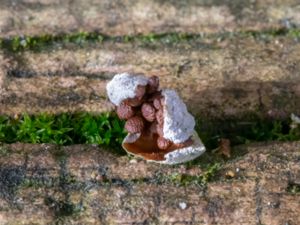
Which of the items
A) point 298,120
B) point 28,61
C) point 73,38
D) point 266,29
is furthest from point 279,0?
point 28,61

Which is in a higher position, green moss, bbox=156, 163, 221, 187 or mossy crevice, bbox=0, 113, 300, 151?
mossy crevice, bbox=0, 113, 300, 151

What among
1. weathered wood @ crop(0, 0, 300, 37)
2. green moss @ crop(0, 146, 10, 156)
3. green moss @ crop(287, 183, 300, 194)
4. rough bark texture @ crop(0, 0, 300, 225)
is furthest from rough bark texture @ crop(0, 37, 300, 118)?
green moss @ crop(287, 183, 300, 194)

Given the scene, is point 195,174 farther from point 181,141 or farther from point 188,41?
point 188,41

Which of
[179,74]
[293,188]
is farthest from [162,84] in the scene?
[293,188]

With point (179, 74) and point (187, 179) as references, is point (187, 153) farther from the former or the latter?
point (179, 74)

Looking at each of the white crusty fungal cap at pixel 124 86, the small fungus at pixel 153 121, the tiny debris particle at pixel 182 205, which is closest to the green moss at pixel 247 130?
the small fungus at pixel 153 121

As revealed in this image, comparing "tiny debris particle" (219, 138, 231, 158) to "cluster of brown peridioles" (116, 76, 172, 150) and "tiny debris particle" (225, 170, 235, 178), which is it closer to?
"tiny debris particle" (225, 170, 235, 178)
